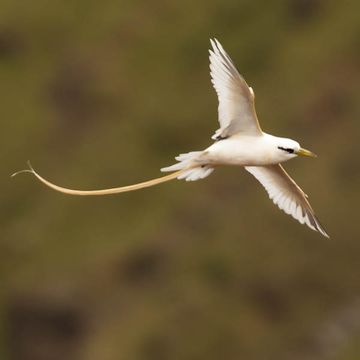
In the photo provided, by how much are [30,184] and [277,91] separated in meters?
7.26

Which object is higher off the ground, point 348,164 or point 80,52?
point 80,52

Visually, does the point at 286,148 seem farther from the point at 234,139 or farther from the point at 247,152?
the point at 234,139

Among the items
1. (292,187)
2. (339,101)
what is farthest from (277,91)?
(292,187)

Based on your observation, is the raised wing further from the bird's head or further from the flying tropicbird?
the bird's head

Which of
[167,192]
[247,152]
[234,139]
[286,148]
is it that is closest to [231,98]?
[234,139]

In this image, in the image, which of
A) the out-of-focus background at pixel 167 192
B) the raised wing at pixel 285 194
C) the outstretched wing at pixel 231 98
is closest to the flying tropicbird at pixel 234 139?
the outstretched wing at pixel 231 98

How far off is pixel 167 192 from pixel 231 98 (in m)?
23.9

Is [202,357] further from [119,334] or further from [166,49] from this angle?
[166,49]

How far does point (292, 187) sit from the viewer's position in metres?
16.8

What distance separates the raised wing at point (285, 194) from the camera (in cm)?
1681

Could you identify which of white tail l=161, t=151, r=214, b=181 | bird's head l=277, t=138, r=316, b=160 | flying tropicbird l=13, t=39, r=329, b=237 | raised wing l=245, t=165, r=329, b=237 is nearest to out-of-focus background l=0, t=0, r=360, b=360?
raised wing l=245, t=165, r=329, b=237

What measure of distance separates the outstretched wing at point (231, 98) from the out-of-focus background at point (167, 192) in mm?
18894

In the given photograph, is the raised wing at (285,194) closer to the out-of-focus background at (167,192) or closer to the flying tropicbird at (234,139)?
the flying tropicbird at (234,139)

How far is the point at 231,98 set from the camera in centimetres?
1514
